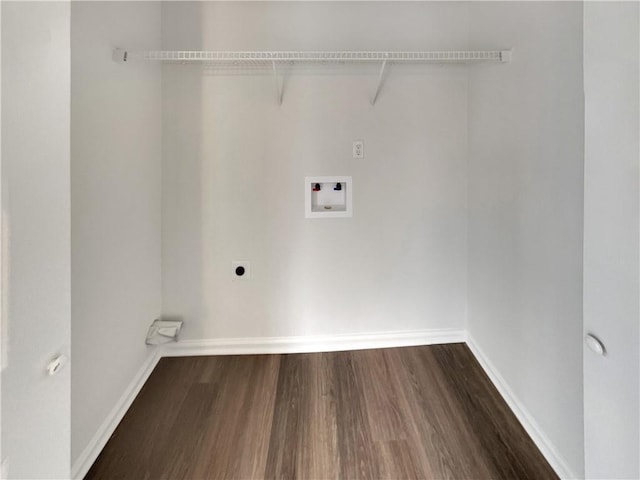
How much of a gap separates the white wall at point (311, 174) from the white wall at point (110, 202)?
0.60 ft

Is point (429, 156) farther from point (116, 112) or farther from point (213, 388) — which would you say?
point (213, 388)

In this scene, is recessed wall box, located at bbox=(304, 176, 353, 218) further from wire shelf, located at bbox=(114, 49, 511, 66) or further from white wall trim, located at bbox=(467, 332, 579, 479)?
white wall trim, located at bbox=(467, 332, 579, 479)

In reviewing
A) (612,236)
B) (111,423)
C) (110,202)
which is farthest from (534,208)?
(111,423)

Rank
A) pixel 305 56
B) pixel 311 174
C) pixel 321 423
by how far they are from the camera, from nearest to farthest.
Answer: pixel 321 423 → pixel 305 56 → pixel 311 174

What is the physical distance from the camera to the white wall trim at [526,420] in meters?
1.22

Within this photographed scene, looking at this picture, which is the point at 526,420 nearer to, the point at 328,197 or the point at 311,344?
the point at 311,344

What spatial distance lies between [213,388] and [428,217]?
1.63 meters

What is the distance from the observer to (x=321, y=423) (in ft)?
4.80

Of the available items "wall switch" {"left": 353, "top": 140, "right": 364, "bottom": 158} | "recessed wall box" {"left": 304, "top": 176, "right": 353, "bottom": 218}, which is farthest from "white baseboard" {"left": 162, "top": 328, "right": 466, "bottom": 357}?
"wall switch" {"left": 353, "top": 140, "right": 364, "bottom": 158}

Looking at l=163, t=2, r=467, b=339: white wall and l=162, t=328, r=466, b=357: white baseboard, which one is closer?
l=163, t=2, r=467, b=339: white wall

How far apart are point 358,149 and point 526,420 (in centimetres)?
164

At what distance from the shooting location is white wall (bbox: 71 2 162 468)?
1188mm

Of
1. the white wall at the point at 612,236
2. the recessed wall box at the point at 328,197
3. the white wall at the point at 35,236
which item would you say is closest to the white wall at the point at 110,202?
the white wall at the point at 35,236

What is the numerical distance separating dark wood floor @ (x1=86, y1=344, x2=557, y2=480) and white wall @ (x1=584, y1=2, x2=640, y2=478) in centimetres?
73
